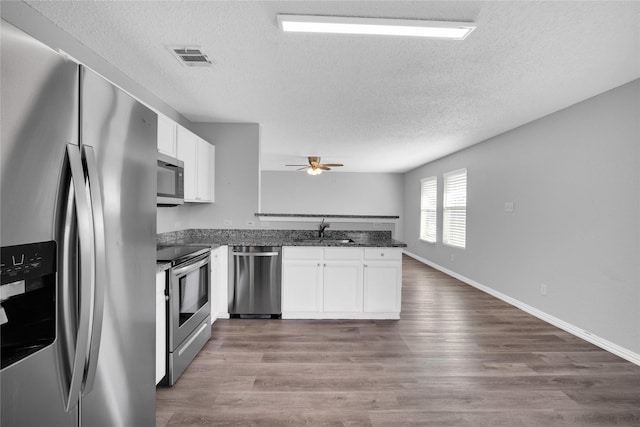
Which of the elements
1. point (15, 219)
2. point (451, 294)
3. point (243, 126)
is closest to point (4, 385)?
point (15, 219)

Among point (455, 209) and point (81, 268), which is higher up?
point (455, 209)

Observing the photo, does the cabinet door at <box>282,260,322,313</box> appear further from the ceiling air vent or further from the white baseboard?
the white baseboard

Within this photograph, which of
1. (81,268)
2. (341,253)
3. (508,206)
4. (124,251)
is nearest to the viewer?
(81,268)

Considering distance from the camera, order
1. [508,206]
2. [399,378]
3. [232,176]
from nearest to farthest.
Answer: [399,378] → [232,176] → [508,206]

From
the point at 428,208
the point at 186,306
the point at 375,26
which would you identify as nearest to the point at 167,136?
the point at 186,306

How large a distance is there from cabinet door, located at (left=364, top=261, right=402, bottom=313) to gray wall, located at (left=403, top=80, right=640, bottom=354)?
1869mm

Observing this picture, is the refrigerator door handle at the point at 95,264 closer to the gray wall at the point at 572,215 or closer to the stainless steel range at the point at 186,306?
the stainless steel range at the point at 186,306

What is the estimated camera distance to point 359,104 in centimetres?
351

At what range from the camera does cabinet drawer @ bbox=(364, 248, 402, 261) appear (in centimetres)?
355

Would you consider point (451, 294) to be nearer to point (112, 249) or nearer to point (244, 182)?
point (244, 182)

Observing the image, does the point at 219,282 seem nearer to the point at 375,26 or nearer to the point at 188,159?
the point at 188,159

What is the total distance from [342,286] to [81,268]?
9.46 ft

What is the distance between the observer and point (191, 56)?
7.93 ft

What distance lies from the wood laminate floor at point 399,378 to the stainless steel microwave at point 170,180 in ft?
4.66
